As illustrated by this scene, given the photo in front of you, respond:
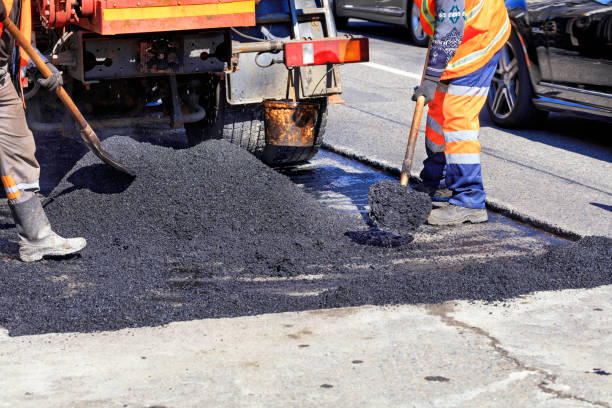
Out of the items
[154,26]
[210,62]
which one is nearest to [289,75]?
[210,62]

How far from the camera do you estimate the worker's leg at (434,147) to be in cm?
589

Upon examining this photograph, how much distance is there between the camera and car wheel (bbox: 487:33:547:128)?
813cm

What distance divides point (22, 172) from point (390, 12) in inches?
370

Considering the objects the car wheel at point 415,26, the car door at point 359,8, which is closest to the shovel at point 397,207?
the car wheel at point 415,26

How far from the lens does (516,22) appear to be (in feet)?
26.8

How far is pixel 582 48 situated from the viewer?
745 centimetres

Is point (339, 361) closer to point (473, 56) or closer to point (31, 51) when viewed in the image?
point (31, 51)

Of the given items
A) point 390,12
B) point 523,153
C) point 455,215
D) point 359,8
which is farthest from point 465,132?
point 359,8

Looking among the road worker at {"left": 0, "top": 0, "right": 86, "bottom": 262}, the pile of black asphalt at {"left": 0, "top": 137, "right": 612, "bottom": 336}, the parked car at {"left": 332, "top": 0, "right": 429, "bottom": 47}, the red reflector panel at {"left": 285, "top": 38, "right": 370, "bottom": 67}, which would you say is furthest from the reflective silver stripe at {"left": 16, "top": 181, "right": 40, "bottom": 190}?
the parked car at {"left": 332, "top": 0, "right": 429, "bottom": 47}

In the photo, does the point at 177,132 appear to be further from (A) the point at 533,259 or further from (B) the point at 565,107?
(A) the point at 533,259

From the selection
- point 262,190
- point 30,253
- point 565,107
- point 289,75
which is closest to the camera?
point 30,253

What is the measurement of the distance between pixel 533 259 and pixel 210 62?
2.13 meters

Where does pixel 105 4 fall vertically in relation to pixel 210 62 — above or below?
above

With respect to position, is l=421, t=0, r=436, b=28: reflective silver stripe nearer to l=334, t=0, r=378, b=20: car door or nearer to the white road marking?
the white road marking
